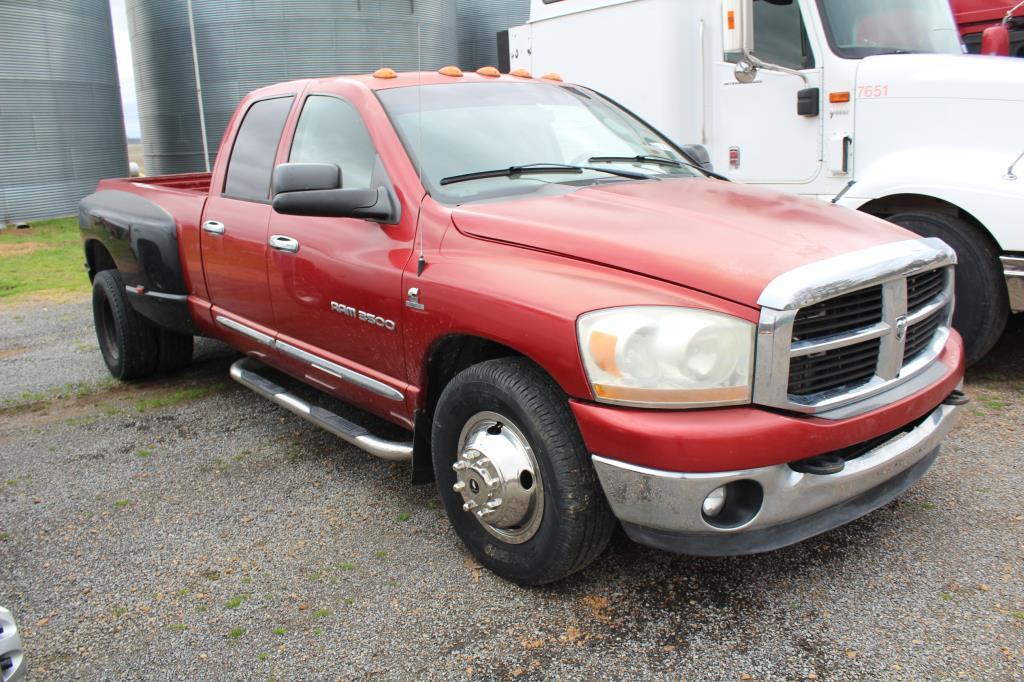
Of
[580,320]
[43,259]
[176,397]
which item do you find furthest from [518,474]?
[43,259]

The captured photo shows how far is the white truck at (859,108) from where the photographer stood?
15.4 feet

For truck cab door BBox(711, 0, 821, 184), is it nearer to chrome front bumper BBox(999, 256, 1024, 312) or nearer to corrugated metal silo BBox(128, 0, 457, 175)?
chrome front bumper BBox(999, 256, 1024, 312)

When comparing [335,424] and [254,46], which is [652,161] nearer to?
[335,424]

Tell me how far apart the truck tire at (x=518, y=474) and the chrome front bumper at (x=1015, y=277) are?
3008 millimetres

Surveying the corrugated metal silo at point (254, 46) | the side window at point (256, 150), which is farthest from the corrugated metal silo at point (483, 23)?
the side window at point (256, 150)

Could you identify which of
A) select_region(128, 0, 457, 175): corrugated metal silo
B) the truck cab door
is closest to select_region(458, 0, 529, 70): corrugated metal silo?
select_region(128, 0, 457, 175): corrugated metal silo

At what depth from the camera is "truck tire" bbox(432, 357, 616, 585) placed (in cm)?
272

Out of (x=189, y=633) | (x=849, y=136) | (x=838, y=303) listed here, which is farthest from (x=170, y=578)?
(x=849, y=136)

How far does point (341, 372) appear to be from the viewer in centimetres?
379

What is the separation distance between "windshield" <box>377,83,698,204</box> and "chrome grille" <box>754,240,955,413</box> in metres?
1.21

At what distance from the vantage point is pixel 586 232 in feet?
9.48

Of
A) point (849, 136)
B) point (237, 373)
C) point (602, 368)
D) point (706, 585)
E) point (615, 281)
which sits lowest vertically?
point (706, 585)

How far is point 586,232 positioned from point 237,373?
A: 255 cm

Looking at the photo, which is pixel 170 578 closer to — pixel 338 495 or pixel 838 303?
pixel 338 495
